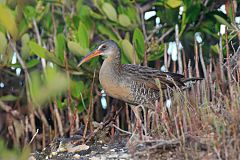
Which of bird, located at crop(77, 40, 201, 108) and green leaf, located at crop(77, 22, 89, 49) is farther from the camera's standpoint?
green leaf, located at crop(77, 22, 89, 49)

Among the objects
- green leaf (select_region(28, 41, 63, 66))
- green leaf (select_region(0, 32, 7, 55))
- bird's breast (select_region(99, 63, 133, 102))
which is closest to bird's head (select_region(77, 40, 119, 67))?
bird's breast (select_region(99, 63, 133, 102))

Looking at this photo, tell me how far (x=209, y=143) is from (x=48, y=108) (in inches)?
158

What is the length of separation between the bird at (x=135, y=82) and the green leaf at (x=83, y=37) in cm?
43

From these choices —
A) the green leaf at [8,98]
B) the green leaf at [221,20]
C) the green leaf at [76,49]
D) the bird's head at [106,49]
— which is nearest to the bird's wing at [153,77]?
the bird's head at [106,49]

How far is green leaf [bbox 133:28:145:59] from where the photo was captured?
18.7ft

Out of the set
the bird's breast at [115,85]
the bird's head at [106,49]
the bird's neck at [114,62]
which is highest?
the bird's head at [106,49]

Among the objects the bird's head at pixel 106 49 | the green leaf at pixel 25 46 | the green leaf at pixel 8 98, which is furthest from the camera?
the green leaf at pixel 8 98

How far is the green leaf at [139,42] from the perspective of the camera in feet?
18.7

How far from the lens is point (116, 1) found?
263 inches

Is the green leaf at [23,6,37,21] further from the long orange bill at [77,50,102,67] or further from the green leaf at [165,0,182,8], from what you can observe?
the green leaf at [165,0,182,8]

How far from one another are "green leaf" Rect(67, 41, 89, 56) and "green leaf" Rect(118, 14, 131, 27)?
1.74ft

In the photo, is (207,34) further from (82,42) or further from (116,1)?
(82,42)

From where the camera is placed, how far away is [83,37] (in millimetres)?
5836

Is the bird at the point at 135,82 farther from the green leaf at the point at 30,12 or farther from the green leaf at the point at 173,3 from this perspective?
the green leaf at the point at 30,12
